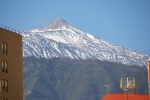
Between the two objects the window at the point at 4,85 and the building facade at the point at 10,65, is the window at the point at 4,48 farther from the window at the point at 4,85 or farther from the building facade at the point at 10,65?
the window at the point at 4,85

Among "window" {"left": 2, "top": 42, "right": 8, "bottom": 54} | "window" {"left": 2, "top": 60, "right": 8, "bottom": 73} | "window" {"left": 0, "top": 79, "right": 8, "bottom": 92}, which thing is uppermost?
"window" {"left": 2, "top": 42, "right": 8, "bottom": 54}

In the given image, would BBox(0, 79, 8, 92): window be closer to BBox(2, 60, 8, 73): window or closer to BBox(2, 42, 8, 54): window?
BBox(2, 60, 8, 73): window

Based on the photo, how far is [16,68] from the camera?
14025cm

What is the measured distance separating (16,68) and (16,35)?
17.7 feet

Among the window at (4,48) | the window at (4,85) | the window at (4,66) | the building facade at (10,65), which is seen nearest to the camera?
the window at (4,85)

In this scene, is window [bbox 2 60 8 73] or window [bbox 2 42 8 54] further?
window [bbox 2 42 8 54]

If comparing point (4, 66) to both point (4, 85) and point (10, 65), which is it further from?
point (4, 85)

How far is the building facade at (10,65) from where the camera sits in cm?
13525

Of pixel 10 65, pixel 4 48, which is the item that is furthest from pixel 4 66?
pixel 4 48

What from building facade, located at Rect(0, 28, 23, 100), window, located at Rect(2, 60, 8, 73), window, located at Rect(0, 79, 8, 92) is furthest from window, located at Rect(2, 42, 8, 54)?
window, located at Rect(0, 79, 8, 92)

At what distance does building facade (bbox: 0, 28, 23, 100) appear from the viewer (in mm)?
135250

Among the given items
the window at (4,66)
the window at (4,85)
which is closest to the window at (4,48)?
the window at (4,66)

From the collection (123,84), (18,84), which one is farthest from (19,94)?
(123,84)

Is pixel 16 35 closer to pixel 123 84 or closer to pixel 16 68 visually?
pixel 16 68
